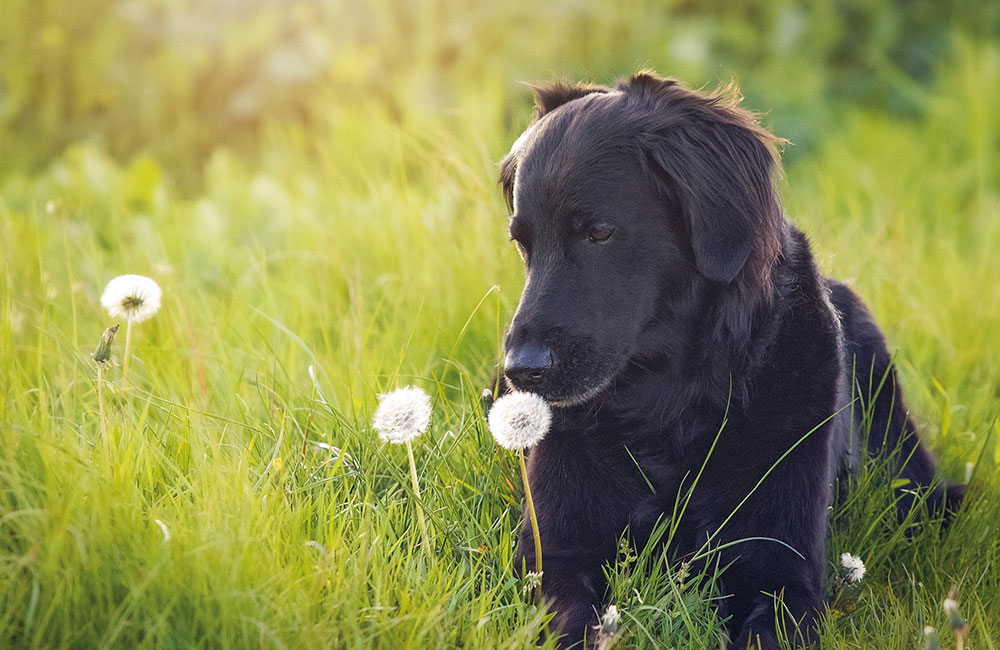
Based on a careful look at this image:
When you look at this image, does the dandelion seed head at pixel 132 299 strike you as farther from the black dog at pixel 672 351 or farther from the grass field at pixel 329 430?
the black dog at pixel 672 351

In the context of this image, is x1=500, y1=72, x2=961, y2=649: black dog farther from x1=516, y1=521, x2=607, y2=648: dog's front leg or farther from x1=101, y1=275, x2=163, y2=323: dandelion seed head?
x1=101, y1=275, x2=163, y2=323: dandelion seed head

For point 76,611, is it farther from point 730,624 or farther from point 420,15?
point 420,15

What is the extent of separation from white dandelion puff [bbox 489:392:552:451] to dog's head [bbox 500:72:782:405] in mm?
192

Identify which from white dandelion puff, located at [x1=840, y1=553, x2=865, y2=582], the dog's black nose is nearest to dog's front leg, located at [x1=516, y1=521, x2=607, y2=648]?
the dog's black nose

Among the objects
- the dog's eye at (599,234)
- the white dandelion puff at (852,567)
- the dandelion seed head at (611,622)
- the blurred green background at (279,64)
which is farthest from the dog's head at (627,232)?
the blurred green background at (279,64)

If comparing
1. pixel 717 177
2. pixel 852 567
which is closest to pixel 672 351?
pixel 717 177

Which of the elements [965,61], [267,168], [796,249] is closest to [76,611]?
[796,249]

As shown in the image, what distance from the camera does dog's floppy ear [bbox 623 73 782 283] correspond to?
219 cm

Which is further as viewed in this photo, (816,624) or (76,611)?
(816,624)

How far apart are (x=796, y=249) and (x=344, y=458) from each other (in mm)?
1267

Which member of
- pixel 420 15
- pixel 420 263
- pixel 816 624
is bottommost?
pixel 816 624

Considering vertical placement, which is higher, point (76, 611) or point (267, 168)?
point (267, 168)

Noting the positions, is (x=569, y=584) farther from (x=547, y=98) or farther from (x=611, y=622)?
(x=547, y=98)

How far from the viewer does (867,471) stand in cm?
253
